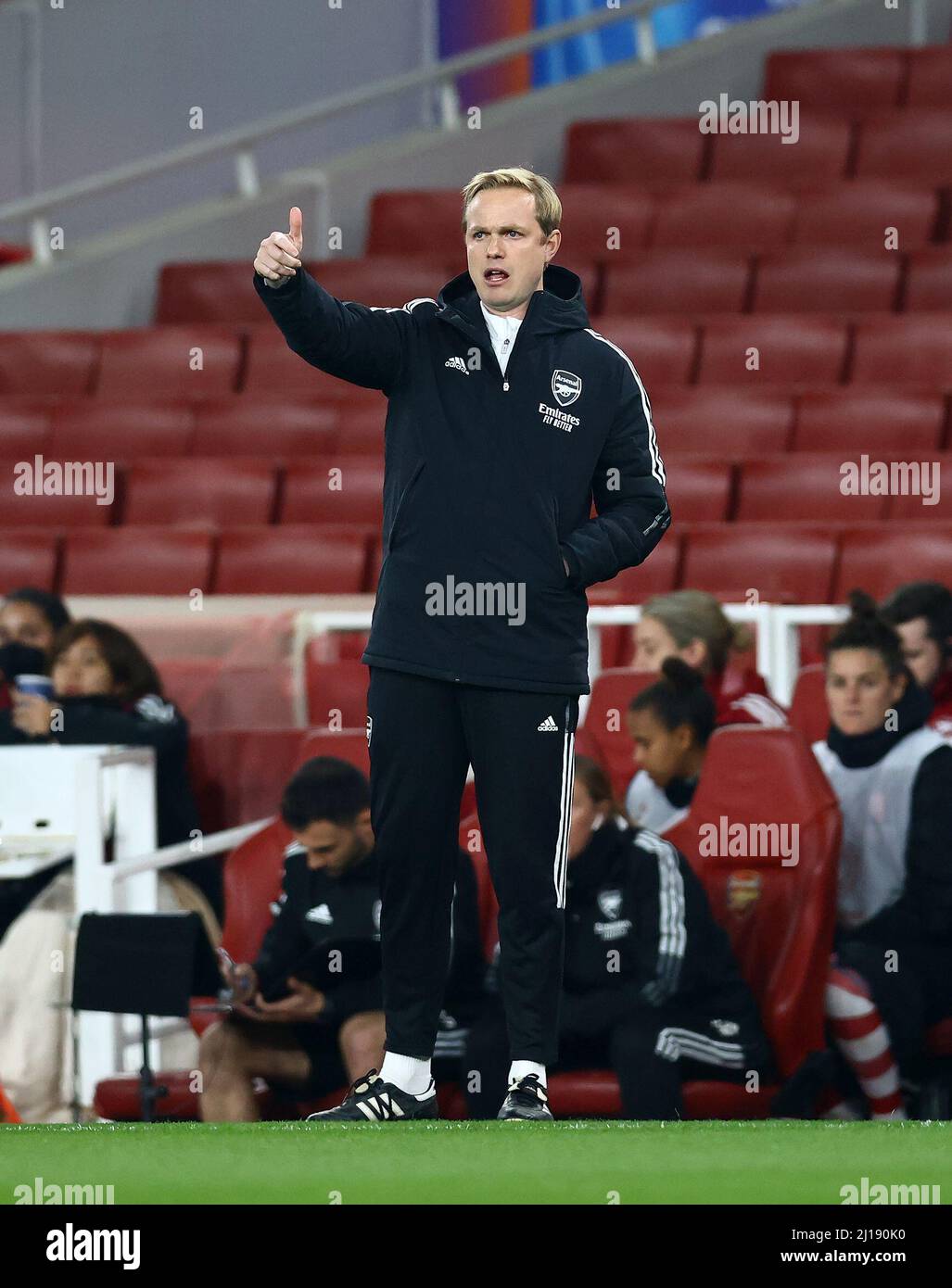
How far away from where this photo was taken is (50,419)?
6.48 meters

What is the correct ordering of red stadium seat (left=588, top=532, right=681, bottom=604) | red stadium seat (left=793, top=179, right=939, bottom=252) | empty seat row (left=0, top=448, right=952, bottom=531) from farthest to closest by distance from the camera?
red stadium seat (left=793, top=179, right=939, bottom=252), empty seat row (left=0, top=448, right=952, bottom=531), red stadium seat (left=588, top=532, right=681, bottom=604)

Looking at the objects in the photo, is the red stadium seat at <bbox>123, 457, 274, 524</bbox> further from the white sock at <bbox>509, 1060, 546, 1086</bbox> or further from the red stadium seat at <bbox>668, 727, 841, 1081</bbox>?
the white sock at <bbox>509, 1060, 546, 1086</bbox>

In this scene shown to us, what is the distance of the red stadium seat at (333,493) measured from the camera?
19.8ft

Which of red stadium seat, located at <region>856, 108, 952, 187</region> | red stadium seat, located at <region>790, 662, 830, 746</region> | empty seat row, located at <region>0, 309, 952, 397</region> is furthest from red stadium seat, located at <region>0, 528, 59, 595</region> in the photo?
red stadium seat, located at <region>856, 108, 952, 187</region>

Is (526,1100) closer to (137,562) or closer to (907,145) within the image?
(137,562)

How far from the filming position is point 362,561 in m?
5.67

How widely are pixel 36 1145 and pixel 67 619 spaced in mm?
2812

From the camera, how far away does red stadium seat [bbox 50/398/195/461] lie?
253 inches

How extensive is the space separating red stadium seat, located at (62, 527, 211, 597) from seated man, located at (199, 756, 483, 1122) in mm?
2119

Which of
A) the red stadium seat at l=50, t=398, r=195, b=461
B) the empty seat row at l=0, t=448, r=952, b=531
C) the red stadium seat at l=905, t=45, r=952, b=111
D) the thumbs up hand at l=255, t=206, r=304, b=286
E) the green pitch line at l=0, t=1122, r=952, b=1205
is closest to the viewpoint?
the green pitch line at l=0, t=1122, r=952, b=1205

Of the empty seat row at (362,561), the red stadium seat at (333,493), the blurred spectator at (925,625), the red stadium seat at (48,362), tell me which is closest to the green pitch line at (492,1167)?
the blurred spectator at (925,625)

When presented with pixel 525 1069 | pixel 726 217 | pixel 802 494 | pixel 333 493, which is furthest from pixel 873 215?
pixel 525 1069

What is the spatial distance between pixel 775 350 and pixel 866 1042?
313 centimetres

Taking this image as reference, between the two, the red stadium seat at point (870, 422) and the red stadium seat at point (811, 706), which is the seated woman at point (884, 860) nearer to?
the red stadium seat at point (811, 706)
